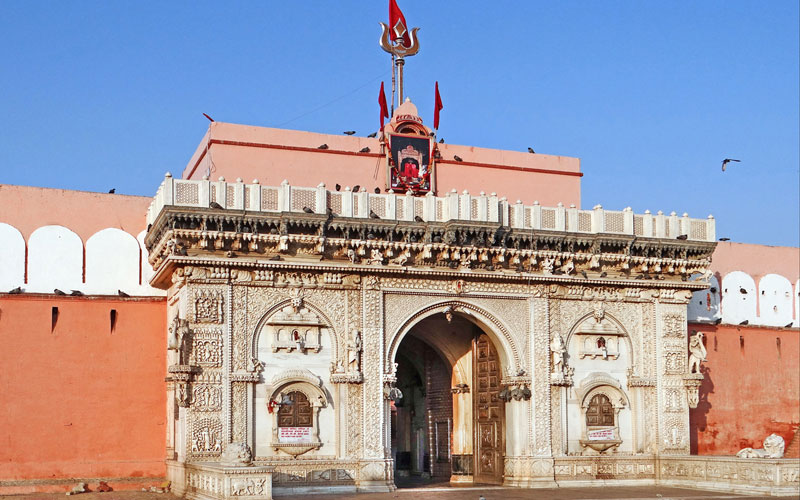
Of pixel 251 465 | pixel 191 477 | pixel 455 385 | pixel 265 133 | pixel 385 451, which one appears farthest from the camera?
pixel 455 385

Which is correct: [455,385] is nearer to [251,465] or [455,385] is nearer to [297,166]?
[297,166]

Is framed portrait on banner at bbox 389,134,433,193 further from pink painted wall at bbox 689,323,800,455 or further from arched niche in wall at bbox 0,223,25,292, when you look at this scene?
pink painted wall at bbox 689,323,800,455

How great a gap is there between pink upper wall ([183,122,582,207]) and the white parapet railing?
742 mm

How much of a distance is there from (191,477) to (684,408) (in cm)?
955

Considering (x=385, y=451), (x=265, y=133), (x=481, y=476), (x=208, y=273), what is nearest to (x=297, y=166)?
(x=265, y=133)

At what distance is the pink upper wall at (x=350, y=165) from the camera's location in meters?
20.0

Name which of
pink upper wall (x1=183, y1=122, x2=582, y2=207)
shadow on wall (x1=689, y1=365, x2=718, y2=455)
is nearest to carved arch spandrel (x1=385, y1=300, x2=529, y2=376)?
pink upper wall (x1=183, y1=122, x2=582, y2=207)

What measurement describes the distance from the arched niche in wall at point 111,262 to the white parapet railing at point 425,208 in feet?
2.30

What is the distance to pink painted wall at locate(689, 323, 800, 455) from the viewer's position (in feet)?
76.6

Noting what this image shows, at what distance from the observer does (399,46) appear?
2206 cm

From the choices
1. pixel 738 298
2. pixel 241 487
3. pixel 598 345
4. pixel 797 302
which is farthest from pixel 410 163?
pixel 797 302

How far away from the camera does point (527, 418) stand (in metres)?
19.9

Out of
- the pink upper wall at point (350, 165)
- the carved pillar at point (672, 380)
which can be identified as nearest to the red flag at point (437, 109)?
the pink upper wall at point (350, 165)

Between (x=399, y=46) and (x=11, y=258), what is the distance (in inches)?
335
